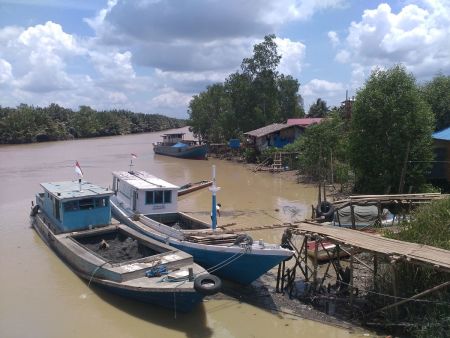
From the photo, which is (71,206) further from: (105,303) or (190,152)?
(190,152)

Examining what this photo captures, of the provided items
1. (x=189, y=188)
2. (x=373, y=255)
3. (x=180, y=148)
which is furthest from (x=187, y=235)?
(x=180, y=148)

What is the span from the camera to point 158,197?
52.5 feet

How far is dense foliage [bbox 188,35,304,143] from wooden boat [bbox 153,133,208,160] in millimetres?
4785

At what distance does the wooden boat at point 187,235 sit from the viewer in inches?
450

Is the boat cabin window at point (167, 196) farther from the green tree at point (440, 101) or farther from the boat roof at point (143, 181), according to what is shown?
the green tree at point (440, 101)

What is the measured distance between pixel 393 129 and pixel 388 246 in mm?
12923

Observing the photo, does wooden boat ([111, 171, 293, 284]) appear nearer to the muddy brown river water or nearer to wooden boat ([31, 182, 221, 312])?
wooden boat ([31, 182, 221, 312])

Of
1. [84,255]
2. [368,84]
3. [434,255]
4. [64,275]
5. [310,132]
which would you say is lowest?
[64,275]

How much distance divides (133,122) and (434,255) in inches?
4671

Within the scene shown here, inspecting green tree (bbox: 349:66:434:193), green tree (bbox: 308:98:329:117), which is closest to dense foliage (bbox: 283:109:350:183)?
green tree (bbox: 349:66:434:193)

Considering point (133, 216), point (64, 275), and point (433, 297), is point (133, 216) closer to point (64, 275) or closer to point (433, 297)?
point (64, 275)

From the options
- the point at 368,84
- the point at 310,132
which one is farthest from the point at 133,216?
the point at 310,132

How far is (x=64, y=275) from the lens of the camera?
45.8ft

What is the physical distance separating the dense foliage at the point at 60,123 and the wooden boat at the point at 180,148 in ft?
104
